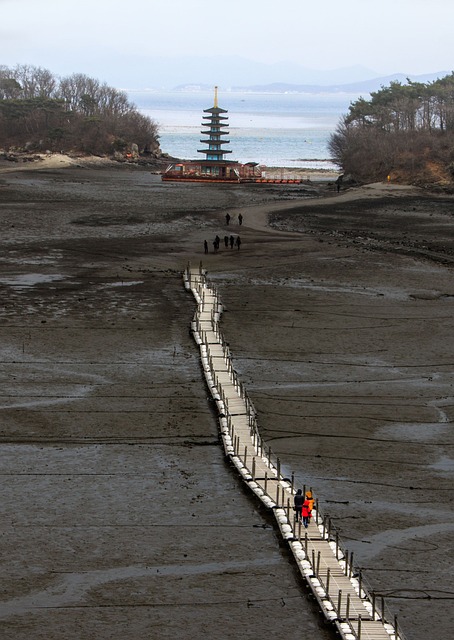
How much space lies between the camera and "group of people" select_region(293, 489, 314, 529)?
25688 millimetres

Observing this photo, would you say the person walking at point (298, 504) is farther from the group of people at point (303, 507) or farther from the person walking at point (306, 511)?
the person walking at point (306, 511)

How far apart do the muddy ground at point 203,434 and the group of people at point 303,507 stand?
793mm

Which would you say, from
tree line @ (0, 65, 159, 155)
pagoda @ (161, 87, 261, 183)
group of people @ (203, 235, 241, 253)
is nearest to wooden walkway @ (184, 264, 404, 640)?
group of people @ (203, 235, 241, 253)

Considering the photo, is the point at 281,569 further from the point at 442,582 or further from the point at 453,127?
the point at 453,127

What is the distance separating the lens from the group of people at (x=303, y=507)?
25688 millimetres

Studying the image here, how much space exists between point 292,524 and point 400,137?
11777cm

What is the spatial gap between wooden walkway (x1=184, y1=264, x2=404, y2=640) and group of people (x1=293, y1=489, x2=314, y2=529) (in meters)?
0.18

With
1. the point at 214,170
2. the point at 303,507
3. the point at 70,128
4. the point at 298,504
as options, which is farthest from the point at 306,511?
the point at 70,128

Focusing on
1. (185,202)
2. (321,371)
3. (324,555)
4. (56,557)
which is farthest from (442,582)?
(185,202)

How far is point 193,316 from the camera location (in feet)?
162

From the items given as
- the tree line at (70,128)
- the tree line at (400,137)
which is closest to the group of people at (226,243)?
the tree line at (400,137)

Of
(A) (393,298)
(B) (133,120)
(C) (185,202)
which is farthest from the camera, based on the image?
(B) (133,120)

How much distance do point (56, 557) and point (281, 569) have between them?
4974 millimetres

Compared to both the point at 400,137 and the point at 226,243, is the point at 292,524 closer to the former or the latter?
the point at 226,243
